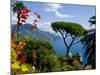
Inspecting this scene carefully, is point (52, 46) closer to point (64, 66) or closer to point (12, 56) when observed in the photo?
point (64, 66)

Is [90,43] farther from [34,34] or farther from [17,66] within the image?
[17,66]

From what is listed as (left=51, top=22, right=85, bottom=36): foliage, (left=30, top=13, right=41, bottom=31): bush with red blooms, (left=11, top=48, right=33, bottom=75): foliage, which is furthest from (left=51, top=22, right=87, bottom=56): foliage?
(left=11, top=48, right=33, bottom=75): foliage

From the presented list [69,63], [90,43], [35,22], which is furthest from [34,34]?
[90,43]

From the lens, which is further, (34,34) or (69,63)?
(69,63)

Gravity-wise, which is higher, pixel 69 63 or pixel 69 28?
pixel 69 28

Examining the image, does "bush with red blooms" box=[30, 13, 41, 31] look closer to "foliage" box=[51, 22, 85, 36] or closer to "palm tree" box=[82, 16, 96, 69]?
"foliage" box=[51, 22, 85, 36]

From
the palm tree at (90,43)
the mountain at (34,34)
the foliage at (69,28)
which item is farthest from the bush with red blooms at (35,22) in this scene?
the palm tree at (90,43)

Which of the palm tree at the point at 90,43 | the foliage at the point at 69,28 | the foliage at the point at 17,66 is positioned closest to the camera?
the foliage at the point at 17,66

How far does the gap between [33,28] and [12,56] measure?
1.17ft

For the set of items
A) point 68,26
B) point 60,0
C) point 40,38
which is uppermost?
point 60,0

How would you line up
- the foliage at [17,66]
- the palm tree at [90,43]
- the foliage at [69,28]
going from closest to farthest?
the foliage at [17,66], the foliage at [69,28], the palm tree at [90,43]

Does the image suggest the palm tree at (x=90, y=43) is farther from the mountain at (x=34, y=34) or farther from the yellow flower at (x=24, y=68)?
the yellow flower at (x=24, y=68)
